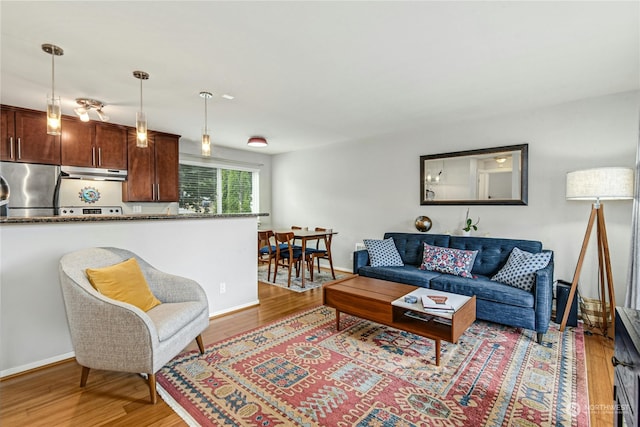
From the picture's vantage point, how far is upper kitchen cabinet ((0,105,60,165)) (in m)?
3.47

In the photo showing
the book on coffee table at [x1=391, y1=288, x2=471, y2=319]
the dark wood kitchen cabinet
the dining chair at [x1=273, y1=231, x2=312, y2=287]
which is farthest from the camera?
the dining chair at [x1=273, y1=231, x2=312, y2=287]

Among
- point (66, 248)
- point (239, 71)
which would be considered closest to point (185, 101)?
point (239, 71)

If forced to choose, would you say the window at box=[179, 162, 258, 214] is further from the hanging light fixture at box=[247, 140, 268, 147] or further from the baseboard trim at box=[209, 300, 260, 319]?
the baseboard trim at box=[209, 300, 260, 319]

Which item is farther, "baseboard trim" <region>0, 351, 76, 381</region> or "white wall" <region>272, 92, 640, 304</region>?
"white wall" <region>272, 92, 640, 304</region>

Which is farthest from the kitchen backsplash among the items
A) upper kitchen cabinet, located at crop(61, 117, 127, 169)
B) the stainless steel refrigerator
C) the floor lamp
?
the floor lamp

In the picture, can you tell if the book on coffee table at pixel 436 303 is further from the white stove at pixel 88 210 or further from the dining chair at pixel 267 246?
the white stove at pixel 88 210

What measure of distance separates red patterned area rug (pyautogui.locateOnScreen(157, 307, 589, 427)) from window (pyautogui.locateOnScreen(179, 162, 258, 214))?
3.58 metres

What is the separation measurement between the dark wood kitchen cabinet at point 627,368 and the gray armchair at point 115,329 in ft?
6.93

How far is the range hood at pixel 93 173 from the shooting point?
392 centimetres

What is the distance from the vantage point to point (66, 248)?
232 centimetres

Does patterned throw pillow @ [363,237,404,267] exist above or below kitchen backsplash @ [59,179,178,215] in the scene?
below

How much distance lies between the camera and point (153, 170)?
4.72 meters

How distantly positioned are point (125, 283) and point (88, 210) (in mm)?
2896

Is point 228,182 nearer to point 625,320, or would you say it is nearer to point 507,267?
point 507,267
